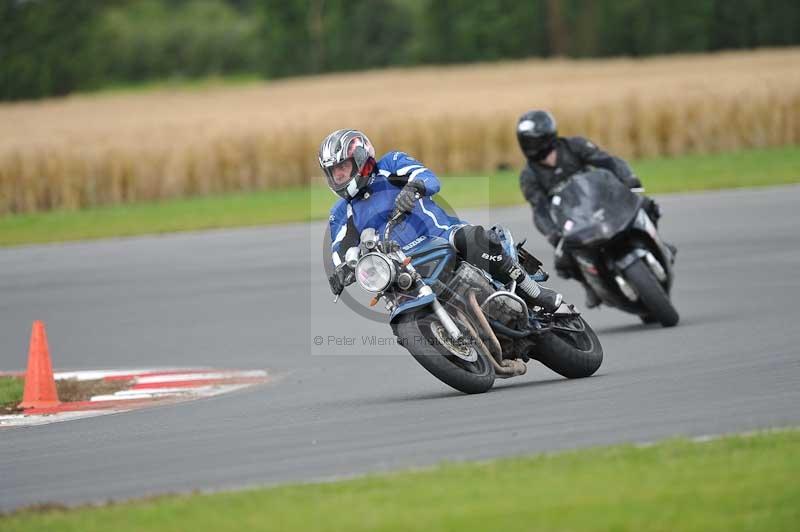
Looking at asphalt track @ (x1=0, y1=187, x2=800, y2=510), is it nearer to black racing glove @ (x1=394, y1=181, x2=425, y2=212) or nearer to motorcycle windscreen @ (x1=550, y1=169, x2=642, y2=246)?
motorcycle windscreen @ (x1=550, y1=169, x2=642, y2=246)

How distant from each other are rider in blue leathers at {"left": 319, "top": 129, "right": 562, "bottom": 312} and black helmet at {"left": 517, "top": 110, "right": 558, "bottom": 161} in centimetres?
296

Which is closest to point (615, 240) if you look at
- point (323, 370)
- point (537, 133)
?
point (537, 133)

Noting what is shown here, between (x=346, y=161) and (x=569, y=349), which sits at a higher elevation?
(x=346, y=161)

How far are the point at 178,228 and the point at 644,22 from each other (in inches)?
1615

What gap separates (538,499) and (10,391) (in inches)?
270

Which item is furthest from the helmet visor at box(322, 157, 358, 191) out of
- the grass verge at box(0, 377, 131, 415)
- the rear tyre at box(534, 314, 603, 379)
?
the grass verge at box(0, 377, 131, 415)

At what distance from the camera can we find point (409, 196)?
9.23m

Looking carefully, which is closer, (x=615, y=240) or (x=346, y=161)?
(x=346, y=161)

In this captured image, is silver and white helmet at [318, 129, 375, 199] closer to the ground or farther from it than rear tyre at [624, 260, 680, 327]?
farther from it

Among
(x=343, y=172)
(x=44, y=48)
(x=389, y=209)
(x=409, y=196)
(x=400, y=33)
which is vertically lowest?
(x=44, y=48)

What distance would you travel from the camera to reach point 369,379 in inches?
454

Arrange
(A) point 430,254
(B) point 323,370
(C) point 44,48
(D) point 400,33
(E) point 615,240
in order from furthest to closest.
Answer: (D) point 400,33, (C) point 44,48, (B) point 323,370, (E) point 615,240, (A) point 430,254

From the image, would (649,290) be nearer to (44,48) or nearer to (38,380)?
(38,380)

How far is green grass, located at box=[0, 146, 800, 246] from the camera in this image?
1003 inches
